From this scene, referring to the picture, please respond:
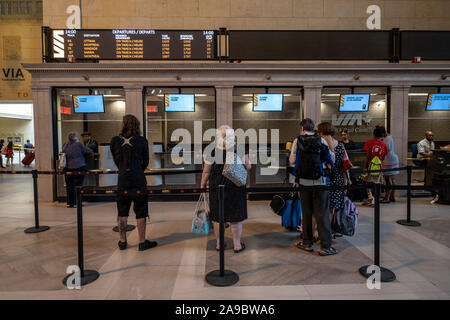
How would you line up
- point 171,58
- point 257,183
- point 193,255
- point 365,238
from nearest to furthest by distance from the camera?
point 193,255
point 365,238
point 171,58
point 257,183

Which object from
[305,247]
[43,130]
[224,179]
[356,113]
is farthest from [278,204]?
[356,113]

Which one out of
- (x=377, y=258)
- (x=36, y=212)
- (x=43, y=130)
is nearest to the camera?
(x=377, y=258)

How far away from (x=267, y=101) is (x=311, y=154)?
4.54 metres

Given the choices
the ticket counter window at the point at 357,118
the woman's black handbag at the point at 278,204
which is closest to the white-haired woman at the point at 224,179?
the woman's black handbag at the point at 278,204

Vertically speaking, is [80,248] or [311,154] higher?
[311,154]

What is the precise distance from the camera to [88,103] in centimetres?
804

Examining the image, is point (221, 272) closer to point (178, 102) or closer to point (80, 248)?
point (80, 248)

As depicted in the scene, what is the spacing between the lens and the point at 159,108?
8828 mm

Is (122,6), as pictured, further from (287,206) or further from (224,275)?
(224,275)

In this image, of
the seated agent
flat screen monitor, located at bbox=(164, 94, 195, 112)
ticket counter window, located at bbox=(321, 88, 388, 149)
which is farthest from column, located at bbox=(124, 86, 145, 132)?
ticket counter window, located at bbox=(321, 88, 388, 149)

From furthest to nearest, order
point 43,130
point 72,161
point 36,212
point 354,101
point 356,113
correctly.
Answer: point 356,113 < point 354,101 < point 43,130 < point 72,161 < point 36,212

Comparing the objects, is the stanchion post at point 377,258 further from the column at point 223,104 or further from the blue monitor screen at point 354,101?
the blue monitor screen at point 354,101
